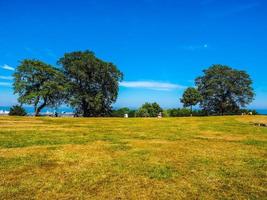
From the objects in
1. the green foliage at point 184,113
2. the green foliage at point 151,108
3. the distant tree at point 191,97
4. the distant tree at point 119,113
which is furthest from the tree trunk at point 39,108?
the green foliage at point 151,108

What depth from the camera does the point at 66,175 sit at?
27.7ft

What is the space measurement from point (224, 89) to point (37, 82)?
155 ft

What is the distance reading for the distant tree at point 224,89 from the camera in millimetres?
73812

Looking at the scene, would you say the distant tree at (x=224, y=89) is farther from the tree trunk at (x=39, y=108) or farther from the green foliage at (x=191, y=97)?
the tree trunk at (x=39, y=108)

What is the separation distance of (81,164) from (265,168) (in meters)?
6.44

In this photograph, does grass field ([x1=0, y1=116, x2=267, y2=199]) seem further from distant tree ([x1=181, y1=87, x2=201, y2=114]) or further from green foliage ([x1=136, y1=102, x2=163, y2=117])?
green foliage ([x1=136, y1=102, x2=163, y2=117])

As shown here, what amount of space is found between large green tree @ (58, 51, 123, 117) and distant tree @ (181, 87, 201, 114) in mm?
19349

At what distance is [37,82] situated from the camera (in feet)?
190

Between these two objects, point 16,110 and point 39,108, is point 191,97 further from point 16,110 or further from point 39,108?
point 16,110

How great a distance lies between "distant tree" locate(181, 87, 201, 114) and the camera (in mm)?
74000

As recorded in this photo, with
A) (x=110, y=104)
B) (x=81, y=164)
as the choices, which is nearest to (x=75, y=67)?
(x=110, y=104)

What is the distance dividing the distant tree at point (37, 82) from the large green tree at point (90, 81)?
4.18m

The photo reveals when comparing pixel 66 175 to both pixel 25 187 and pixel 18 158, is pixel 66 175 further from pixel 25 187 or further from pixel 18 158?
pixel 18 158

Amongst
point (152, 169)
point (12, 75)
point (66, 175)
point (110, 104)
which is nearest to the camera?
point (66, 175)
